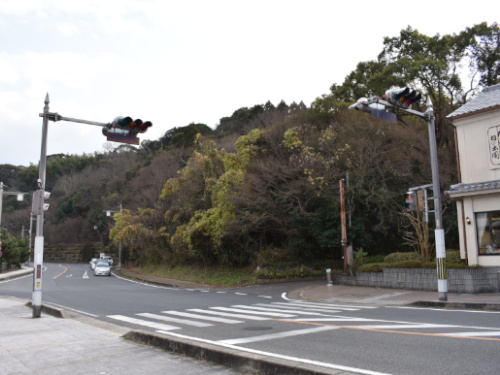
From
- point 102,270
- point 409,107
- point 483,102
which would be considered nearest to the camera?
point 409,107

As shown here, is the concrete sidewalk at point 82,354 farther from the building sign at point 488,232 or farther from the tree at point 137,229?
the tree at point 137,229

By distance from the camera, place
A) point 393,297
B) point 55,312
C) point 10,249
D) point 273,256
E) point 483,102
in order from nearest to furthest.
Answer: point 55,312 < point 393,297 < point 483,102 < point 273,256 < point 10,249

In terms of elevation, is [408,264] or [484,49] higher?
[484,49]

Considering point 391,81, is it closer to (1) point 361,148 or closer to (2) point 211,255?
(1) point 361,148

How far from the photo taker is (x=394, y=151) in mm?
25188

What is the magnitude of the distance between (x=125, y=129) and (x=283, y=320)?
7025 millimetres

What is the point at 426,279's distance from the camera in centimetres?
1786

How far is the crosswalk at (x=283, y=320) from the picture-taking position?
8.59 meters

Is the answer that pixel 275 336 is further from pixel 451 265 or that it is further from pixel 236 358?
pixel 451 265

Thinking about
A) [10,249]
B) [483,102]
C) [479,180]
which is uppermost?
[483,102]

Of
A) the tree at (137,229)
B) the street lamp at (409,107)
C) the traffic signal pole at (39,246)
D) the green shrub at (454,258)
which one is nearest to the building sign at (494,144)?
the green shrub at (454,258)

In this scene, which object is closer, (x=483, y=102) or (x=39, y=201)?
(x=39, y=201)

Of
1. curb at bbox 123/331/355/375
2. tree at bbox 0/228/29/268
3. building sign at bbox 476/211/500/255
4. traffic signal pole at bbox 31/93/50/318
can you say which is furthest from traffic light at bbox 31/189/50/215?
tree at bbox 0/228/29/268

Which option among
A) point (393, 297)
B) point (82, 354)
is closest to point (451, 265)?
point (393, 297)
